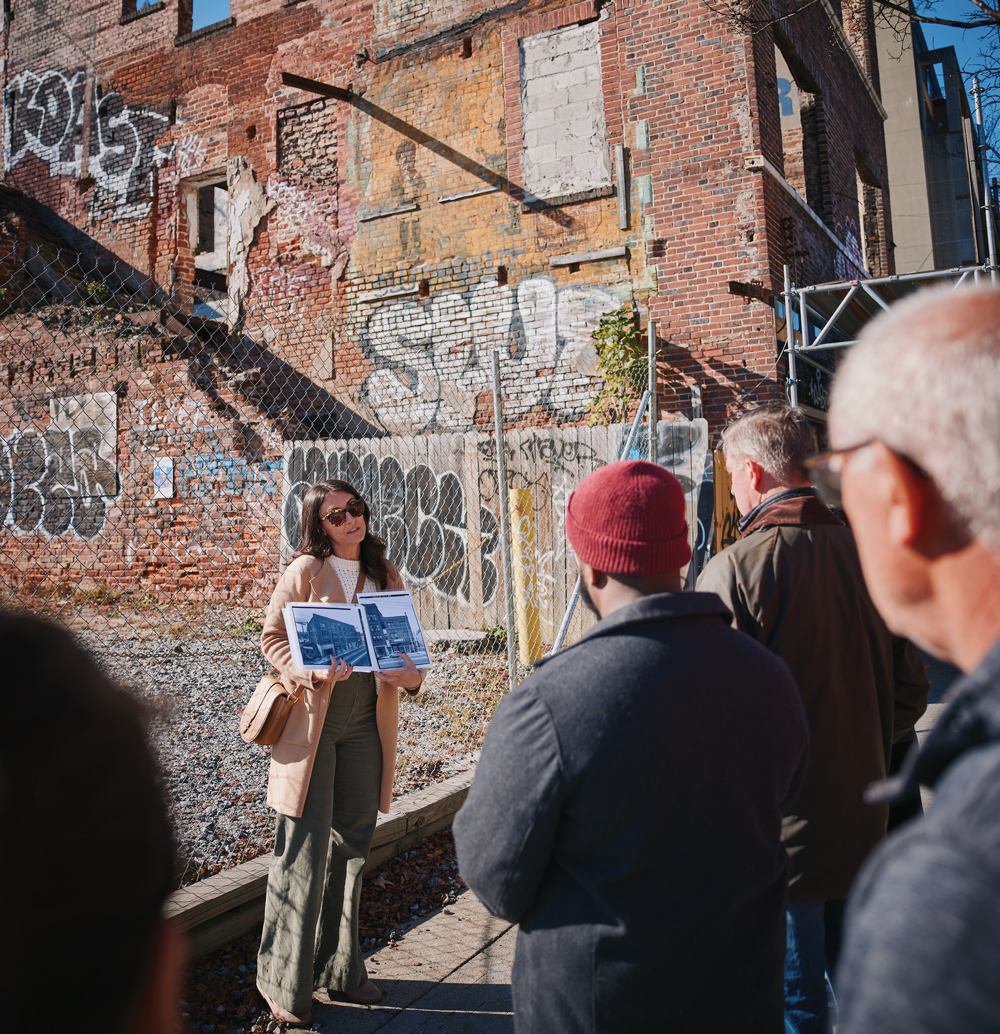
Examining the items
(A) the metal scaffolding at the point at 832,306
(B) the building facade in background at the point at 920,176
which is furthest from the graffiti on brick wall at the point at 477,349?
(B) the building facade in background at the point at 920,176

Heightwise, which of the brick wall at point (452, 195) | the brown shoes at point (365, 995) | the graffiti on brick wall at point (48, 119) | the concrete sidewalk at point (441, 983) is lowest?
the concrete sidewalk at point (441, 983)

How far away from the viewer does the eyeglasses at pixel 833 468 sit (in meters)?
0.92

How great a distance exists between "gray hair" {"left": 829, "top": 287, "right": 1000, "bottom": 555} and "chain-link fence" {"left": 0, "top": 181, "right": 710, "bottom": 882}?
624 centimetres

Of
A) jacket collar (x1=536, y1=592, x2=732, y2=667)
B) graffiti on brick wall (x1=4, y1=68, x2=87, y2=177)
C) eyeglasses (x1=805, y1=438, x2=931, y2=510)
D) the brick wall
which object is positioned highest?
graffiti on brick wall (x1=4, y1=68, x2=87, y2=177)

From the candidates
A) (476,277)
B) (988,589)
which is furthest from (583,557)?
(476,277)

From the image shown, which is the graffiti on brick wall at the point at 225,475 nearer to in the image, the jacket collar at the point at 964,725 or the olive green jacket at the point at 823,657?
the olive green jacket at the point at 823,657

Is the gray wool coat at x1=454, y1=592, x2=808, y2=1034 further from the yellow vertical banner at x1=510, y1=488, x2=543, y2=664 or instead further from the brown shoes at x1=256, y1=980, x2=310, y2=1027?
the yellow vertical banner at x1=510, y1=488, x2=543, y2=664

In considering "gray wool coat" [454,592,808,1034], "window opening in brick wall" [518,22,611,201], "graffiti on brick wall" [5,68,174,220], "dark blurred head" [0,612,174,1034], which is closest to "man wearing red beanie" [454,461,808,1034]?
"gray wool coat" [454,592,808,1034]

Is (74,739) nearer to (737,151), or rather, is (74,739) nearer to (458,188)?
(737,151)

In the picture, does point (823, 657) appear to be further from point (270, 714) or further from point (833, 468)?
point (270, 714)

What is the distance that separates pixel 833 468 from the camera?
114 cm

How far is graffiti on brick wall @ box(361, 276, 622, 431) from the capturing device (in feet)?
33.4

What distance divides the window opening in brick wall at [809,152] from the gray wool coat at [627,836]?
12.6 meters

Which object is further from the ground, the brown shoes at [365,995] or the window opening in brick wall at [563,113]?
the window opening in brick wall at [563,113]
